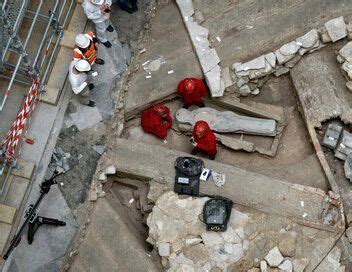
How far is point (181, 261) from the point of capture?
10.3 metres

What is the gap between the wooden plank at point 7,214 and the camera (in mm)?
10719

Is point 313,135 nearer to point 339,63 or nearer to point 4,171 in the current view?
point 339,63

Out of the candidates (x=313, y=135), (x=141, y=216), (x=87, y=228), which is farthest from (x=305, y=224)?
(x=87, y=228)

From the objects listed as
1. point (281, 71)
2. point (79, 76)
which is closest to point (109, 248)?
point (79, 76)

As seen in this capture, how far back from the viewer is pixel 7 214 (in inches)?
423

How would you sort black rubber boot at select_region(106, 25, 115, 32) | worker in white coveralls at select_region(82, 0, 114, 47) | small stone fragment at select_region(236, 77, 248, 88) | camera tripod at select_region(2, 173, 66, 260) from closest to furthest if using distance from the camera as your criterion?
camera tripod at select_region(2, 173, 66, 260), worker in white coveralls at select_region(82, 0, 114, 47), small stone fragment at select_region(236, 77, 248, 88), black rubber boot at select_region(106, 25, 115, 32)

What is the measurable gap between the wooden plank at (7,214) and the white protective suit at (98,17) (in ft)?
13.3

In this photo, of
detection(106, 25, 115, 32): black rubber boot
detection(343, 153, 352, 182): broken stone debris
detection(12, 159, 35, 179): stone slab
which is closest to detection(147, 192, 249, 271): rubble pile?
detection(343, 153, 352, 182): broken stone debris

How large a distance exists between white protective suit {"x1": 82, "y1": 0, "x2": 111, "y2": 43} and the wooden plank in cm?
404

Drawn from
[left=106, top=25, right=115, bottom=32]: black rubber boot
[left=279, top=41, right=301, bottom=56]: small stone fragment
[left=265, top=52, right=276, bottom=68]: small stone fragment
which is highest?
[left=279, top=41, right=301, bottom=56]: small stone fragment

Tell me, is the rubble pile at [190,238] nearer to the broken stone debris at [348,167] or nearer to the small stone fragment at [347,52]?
the broken stone debris at [348,167]

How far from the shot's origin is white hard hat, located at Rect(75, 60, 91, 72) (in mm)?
10945

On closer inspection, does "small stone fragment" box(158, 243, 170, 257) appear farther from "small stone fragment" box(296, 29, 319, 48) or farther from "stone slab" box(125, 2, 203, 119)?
"small stone fragment" box(296, 29, 319, 48)

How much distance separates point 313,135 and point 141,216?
12.6 feet
